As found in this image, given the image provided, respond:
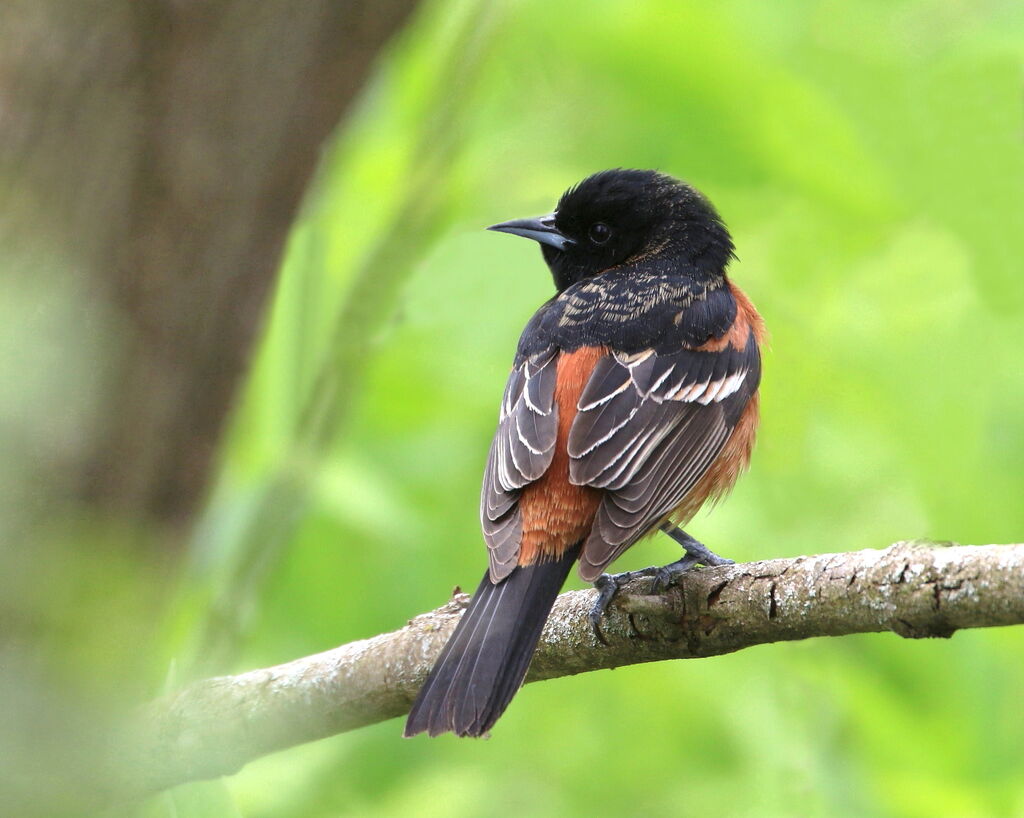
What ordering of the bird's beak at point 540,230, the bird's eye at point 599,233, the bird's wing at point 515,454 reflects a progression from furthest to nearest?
the bird's eye at point 599,233
the bird's beak at point 540,230
the bird's wing at point 515,454

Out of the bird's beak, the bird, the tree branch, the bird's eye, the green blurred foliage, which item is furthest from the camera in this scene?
the bird's eye

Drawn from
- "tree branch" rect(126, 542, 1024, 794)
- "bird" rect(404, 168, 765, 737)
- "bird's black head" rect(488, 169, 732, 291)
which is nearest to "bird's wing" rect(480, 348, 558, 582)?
"bird" rect(404, 168, 765, 737)

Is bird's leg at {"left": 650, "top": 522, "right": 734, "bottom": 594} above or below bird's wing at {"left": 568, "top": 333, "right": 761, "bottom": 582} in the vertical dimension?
below

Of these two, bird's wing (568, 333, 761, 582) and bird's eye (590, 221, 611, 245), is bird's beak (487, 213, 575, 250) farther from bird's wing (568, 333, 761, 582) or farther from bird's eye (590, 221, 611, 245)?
bird's wing (568, 333, 761, 582)

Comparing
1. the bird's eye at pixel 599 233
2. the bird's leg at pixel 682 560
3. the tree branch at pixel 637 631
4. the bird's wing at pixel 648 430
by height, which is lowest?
the tree branch at pixel 637 631

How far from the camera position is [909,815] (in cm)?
447

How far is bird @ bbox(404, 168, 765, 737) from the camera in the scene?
12.3ft

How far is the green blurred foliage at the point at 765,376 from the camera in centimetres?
448

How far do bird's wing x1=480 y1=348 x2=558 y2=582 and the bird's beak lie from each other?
3.43 feet

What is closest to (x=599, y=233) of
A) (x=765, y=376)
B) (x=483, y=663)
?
(x=765, y=376)

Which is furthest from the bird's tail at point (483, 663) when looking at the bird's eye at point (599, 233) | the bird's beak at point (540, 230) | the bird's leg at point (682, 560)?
the bird's eye at point (599, 233)

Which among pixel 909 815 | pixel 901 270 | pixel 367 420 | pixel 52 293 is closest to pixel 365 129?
pixel 367 420

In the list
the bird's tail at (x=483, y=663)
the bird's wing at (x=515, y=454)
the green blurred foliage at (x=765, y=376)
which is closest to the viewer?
the bird's tail at (x=483, y=663)

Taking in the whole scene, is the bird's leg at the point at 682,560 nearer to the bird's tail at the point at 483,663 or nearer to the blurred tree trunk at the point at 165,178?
the bird's tail at the point at 483,663
